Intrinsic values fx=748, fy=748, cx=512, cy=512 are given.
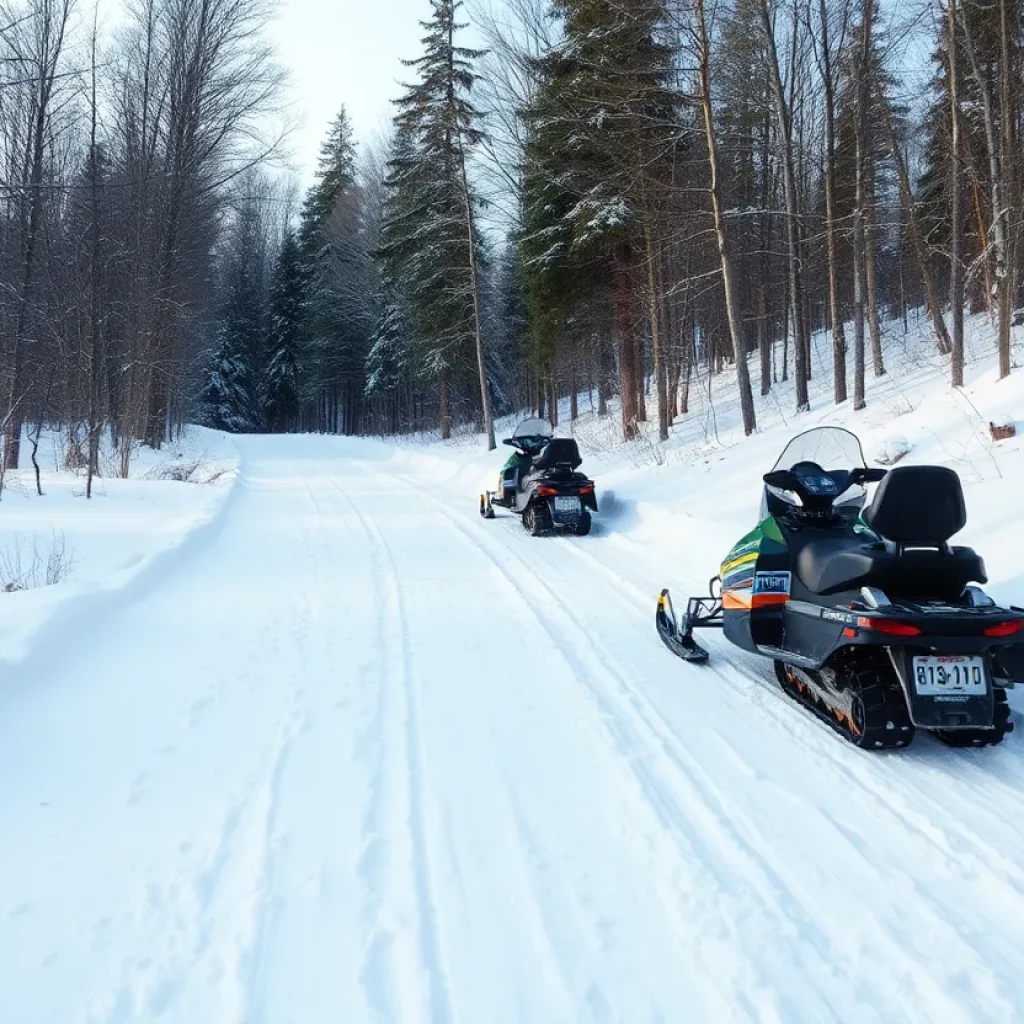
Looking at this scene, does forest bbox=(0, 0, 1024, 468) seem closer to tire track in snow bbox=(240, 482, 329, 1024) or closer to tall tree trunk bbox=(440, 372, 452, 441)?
tall tree trunk bbox=(440, 372, 452, 441)

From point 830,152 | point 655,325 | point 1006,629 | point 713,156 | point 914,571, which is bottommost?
point 1006,629

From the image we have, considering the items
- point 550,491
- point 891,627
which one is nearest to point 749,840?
point 891,627

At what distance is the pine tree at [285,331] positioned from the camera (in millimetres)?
44031

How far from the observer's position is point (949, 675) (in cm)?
336

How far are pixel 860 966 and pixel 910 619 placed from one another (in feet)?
5.23

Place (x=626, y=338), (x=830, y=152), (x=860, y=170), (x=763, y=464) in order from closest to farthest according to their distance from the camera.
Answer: (x=763, y=464)
(x=860, y=170)
(x=830, y=152)
(x=626, y=338)

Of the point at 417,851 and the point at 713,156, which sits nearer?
the point at 417,851

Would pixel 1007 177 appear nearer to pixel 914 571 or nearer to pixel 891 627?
pixel 914 571

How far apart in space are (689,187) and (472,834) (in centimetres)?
1326

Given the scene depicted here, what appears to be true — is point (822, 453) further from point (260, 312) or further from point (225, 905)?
point (260, 312)

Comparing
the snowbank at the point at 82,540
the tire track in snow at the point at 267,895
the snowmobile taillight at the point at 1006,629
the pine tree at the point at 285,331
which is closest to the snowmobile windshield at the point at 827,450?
the snowmobile taillight at the point at 1006,629

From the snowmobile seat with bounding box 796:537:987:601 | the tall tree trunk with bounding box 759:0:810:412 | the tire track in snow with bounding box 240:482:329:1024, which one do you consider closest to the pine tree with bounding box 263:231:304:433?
the tall tree trunk with bounding box 759:0:810:412

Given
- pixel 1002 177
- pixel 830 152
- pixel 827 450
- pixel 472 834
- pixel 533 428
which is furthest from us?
pixel 830 152

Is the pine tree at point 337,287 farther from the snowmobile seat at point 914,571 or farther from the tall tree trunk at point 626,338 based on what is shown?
the snowmobile seat at point 914,571
